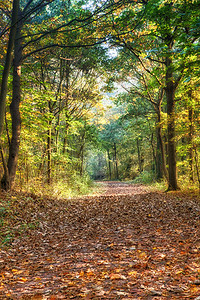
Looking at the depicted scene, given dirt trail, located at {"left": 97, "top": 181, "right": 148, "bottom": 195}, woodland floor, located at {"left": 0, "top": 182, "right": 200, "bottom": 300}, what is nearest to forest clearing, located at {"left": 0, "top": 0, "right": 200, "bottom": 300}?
woodland floor, located at {"left": 0, "top": 182, "right": 200, "bottom": 300}

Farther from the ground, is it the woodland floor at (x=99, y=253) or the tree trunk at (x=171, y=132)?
the tree trunk at (x=171, y=132)

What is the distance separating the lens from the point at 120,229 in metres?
5.81

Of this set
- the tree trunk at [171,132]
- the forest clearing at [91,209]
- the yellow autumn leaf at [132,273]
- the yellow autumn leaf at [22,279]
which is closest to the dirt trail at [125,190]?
the forest clearing at [91,209]


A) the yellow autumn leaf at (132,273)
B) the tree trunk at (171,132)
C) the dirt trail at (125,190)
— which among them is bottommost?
the dirt trail at (125,190)

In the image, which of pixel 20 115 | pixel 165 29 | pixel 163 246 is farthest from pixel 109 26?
pixel 163 246

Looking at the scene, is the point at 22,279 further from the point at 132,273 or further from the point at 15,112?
the point at 15,112

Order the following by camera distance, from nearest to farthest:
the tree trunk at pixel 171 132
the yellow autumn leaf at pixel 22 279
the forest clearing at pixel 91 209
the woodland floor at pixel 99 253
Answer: the woodland floor at pixel 99 253
the forest clearing at pixel 91 209
the yellow autumn leaf at pixel 22 279
the tree trunk at pixel 171 132

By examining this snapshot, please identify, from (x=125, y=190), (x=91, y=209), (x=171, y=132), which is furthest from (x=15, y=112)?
(x=125, y=190)

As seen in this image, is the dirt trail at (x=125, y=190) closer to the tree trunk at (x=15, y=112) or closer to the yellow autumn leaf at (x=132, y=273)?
the tree trunk at (x=15, y=112)

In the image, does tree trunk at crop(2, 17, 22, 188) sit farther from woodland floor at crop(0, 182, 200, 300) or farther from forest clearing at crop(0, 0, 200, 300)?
woodland floor at crop(0, 182, 200, 300)

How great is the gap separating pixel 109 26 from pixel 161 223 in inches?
330

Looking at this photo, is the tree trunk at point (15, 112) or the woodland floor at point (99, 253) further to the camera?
the tree trunk at point (15, 112)

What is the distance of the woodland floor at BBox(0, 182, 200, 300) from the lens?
2715 millimetres

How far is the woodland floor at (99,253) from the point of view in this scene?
271 centimetres
